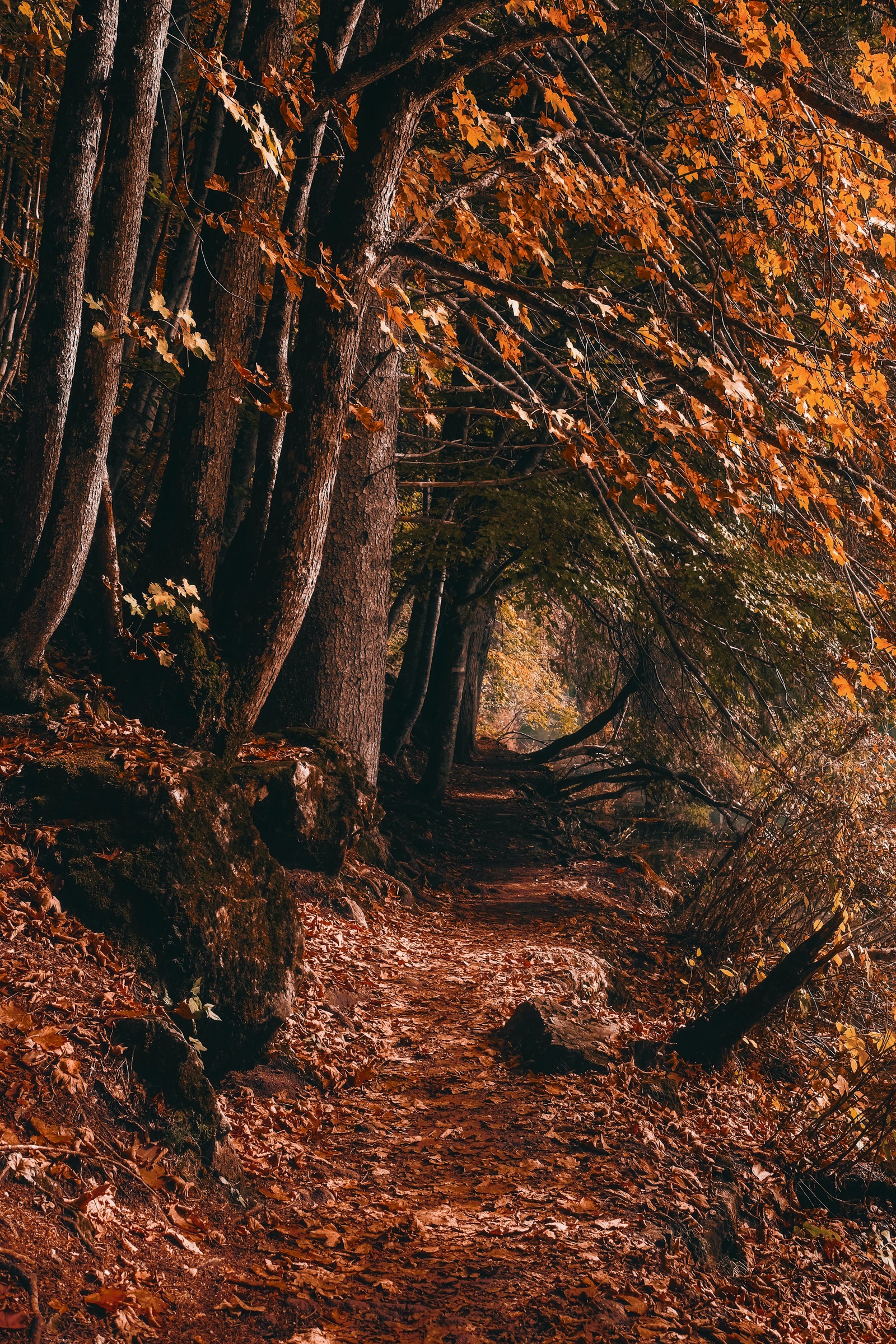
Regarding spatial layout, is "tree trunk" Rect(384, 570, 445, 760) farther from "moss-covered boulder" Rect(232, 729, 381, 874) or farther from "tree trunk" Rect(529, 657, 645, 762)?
"moss-covered boulder" Rect(232, 729, 381, 874)

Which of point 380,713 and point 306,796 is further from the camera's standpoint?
point 380,713

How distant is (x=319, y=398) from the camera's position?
4801mm

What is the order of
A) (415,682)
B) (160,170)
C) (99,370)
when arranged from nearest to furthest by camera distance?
(99,370)
(160,170)
(415,682)

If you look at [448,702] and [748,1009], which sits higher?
[448,702]

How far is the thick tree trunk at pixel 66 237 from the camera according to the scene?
3789 millimetres

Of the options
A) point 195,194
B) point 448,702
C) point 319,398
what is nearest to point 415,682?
point 448,702

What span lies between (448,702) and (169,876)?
6607 mm

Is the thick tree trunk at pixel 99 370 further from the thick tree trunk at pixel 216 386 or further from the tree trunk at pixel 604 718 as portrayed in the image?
the tree trunk at pixel 604 718

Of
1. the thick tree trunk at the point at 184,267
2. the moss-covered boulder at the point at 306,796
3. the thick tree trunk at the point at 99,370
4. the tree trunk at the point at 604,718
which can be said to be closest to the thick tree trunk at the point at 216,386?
the thick tree trunk at the point at 99,370

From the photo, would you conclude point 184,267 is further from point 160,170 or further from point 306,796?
point 306,796

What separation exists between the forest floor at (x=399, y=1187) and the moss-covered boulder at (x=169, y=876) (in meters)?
0.15

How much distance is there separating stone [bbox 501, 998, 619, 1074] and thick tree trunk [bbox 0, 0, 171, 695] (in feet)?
10.6

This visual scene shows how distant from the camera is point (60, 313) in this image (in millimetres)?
3822

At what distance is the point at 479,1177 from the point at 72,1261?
6.10ft
